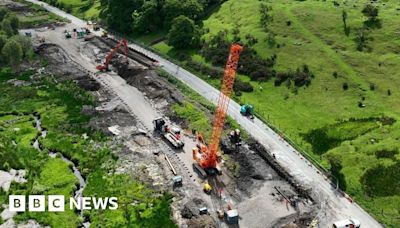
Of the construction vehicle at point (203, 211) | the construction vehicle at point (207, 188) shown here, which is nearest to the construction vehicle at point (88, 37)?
the construction vehicle at point (207, 188)

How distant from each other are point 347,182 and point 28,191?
6409 centimetres

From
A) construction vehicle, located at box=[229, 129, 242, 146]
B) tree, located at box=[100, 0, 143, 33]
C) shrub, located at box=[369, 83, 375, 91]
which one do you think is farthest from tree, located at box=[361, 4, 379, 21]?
tree, located at box=[100, 0, 143, 33]

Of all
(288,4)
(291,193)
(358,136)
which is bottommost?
(291,193)

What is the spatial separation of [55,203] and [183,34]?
85.8 meters

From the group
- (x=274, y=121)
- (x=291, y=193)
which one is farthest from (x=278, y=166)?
(x=274, y=121)

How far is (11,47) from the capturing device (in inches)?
5773

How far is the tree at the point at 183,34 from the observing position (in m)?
156

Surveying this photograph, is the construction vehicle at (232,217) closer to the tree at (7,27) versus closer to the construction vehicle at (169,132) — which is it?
the construction vehicle at (169,132)

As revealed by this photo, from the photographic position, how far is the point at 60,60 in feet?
525

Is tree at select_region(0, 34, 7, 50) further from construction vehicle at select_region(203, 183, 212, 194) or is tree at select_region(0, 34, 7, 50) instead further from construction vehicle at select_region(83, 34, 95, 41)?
construction vehicle at select_region(203, 183, 212, 194)

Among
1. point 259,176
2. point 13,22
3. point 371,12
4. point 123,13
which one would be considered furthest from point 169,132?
point 13,22

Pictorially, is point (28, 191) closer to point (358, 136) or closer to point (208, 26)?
point (358, 136)

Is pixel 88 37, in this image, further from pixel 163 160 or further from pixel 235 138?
pixel 235 138

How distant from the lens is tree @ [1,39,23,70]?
14662 centimetres
